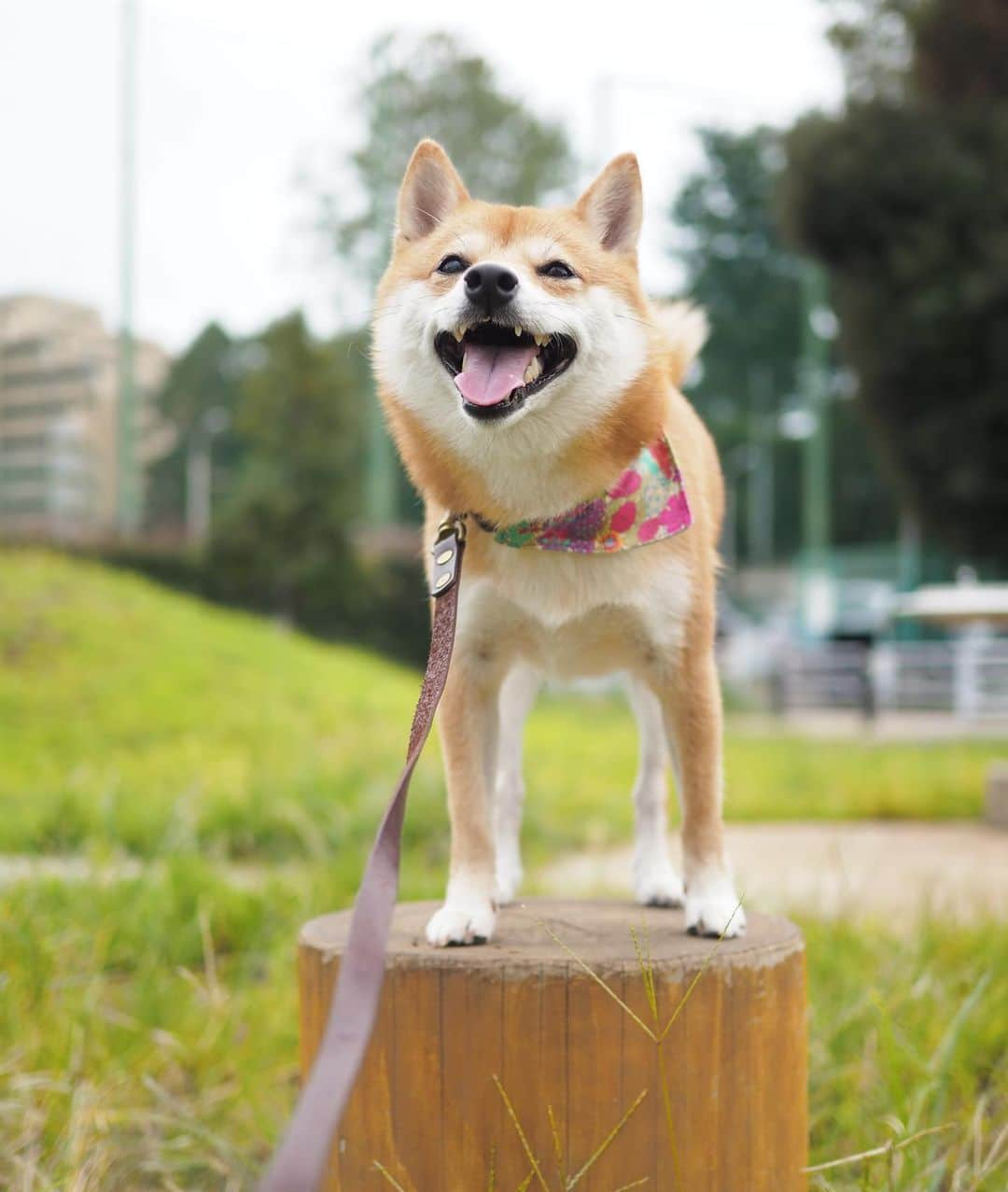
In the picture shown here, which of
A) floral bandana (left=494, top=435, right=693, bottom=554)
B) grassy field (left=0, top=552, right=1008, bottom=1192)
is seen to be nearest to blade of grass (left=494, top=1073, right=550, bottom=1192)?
grassy field (left=0, top=552, right=1008, bottom=1192)

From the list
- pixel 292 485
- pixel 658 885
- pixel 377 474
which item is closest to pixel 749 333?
pixel 377 474

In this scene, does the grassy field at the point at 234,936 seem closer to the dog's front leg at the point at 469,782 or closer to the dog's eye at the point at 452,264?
the dog's front leg at the point at 469,782

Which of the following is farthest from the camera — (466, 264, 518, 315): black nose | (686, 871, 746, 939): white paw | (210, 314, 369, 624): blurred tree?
(210, 314, 369, 624): blurred tree

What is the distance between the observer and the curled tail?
9.09 feet

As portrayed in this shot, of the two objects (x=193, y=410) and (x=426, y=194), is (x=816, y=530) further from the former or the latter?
(x=426, y=194)

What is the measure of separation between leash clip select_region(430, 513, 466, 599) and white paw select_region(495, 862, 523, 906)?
30.2 inches

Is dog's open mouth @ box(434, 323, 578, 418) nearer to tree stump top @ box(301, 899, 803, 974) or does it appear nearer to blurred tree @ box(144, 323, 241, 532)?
tree stump top @ box(301, 899, 803, 974)

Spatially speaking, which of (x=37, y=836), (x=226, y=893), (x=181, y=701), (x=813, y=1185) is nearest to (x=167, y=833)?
(x=37, y=836)

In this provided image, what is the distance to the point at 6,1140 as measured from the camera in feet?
9.20

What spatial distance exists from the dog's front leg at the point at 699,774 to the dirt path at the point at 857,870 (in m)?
1.77

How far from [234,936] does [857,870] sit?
3099 millimetres

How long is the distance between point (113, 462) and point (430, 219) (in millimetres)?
16520

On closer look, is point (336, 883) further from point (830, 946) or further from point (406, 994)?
point (406, 994)

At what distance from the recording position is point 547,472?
2.16 meters
